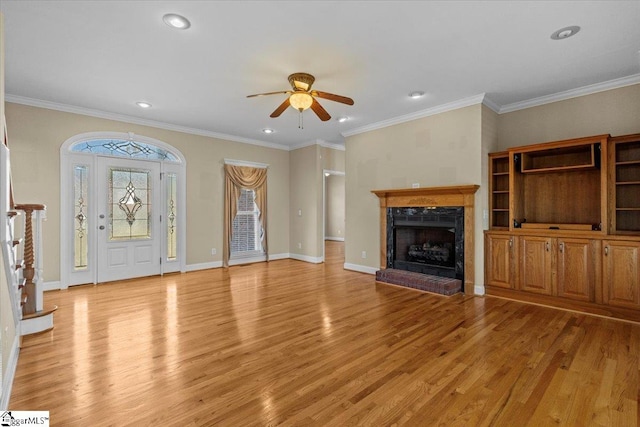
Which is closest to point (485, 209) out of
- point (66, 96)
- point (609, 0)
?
point (609, 0)

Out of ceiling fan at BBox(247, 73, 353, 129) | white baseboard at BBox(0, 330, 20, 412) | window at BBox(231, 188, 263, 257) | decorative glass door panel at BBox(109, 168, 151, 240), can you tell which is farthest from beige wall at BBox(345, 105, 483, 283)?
→ white baseboard at BBox(0, 330, 20, 412)

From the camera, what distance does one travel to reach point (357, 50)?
10.4 feet

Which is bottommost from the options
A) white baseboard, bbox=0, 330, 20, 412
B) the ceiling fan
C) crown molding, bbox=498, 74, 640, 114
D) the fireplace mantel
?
white baseboard, bbox=0, 330, 20, 412

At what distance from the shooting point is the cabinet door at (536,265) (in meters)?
3.96

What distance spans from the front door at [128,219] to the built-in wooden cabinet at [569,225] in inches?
224

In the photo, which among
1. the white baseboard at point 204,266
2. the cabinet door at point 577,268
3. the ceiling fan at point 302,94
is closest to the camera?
the ceiling fan at point 302,94

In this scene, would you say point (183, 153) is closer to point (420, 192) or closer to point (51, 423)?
point (420, 192)

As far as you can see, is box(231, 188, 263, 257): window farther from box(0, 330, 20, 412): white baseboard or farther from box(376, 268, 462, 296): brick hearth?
box(0, 330, 20, 412): white baseboard

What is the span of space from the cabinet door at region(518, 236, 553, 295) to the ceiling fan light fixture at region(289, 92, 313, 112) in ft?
11.0

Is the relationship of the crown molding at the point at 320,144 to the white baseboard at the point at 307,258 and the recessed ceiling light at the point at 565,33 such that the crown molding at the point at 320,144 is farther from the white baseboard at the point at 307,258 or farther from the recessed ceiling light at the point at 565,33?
the recessed ceiling light at the point at 565,33

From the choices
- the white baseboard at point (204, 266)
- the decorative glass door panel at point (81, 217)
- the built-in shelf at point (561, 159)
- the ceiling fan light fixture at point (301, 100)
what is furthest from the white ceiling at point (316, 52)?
the white baseboard at point (204, 266)

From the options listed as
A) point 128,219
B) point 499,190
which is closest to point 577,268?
point 499,190

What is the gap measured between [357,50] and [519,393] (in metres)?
3.23

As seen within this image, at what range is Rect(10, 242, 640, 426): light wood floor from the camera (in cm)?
187
